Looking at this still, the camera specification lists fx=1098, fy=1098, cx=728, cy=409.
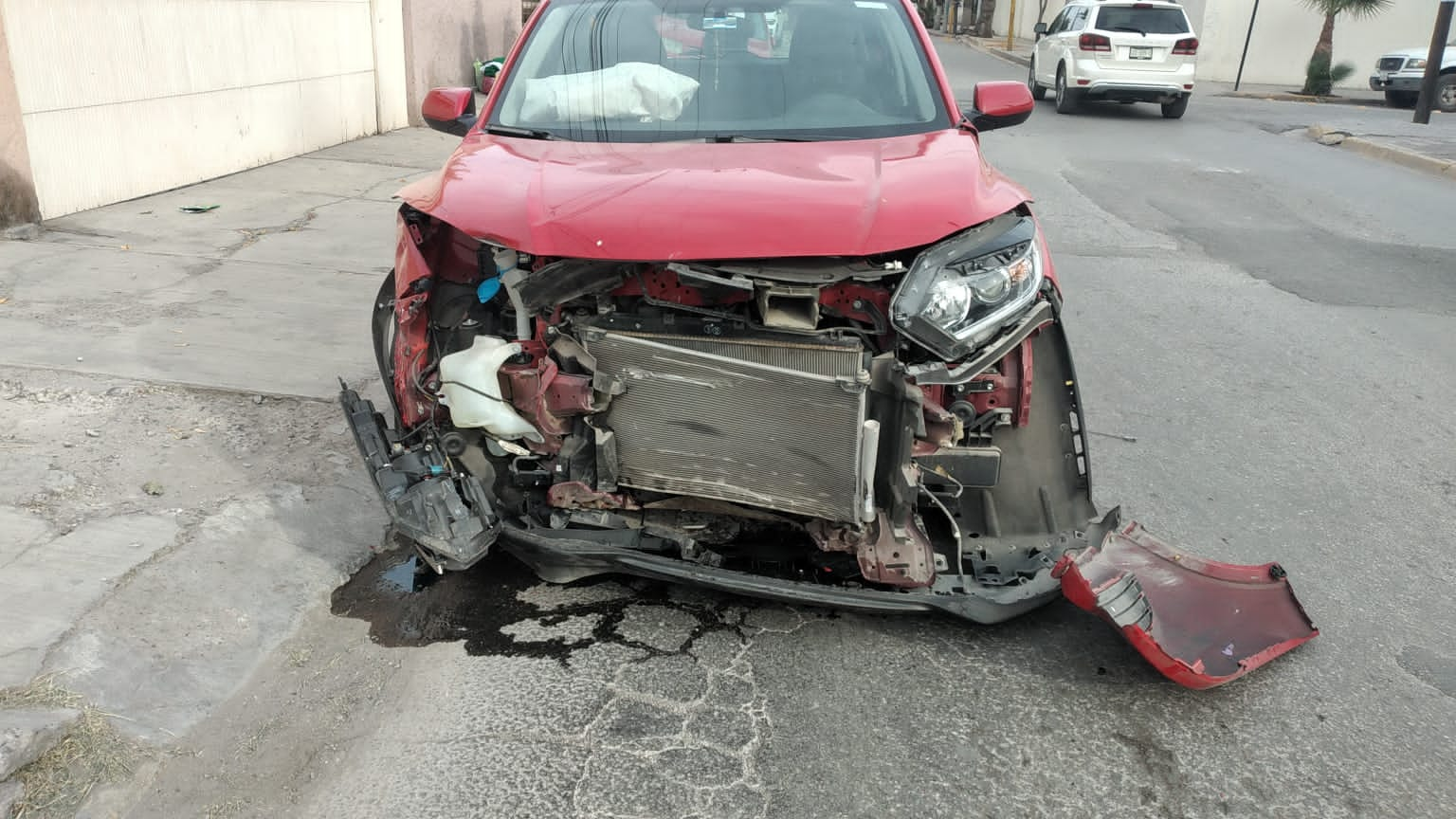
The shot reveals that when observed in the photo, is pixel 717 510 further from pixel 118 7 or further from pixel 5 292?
pixel 118 7

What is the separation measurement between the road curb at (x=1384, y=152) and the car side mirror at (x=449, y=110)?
12.5 m

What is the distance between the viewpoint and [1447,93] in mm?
20969

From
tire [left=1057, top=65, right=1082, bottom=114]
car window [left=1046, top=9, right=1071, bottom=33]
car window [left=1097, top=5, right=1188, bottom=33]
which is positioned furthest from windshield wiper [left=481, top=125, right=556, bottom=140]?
car window [left=1046, top=9, right=1071, bottom=33]

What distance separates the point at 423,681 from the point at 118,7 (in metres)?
7.77

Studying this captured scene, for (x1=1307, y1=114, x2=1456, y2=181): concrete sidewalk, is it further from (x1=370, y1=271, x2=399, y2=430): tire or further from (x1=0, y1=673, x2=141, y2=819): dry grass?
(x1=0, y1=673, x2=141, y2=819): dry grass

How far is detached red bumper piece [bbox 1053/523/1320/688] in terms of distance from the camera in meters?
3.00

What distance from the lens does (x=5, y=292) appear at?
6.25 m

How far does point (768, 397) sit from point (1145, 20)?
16.9 meters

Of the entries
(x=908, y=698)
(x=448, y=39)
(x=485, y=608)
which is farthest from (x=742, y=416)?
(x=448, y=39)

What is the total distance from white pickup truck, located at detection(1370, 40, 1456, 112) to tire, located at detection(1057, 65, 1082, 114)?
308 inches

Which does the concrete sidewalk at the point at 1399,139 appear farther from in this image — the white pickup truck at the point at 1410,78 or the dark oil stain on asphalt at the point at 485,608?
the dark oil stain on asphalt at the point at 485,608

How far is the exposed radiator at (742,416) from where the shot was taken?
2.98m

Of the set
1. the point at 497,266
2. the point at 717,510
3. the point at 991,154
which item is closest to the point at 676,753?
the point at 717,510

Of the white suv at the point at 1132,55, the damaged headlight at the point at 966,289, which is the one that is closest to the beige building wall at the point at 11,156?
the damaged headlight at the point at 966,289
